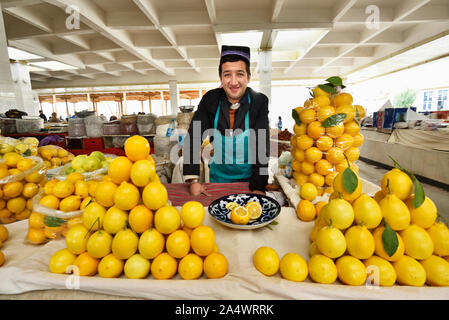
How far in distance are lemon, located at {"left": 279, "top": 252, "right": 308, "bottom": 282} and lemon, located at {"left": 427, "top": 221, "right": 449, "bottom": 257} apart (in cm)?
44

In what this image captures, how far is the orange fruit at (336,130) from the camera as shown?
4.18ft

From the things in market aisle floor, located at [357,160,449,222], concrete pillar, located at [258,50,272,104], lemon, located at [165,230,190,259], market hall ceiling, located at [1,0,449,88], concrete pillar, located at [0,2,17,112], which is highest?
market hall ceiling, located at [1,0,449,88]

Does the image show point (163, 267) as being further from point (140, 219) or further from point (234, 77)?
point (234, 77)

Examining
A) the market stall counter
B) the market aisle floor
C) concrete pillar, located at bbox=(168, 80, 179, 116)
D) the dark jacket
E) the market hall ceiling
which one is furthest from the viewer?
concrete pillar, located at bbox=(168, 80, 179, 116)

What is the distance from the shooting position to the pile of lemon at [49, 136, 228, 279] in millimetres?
758

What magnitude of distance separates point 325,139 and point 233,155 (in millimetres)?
950

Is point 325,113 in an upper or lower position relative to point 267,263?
upper

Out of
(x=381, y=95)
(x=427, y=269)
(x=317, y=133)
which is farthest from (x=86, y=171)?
(x=381, y=95)

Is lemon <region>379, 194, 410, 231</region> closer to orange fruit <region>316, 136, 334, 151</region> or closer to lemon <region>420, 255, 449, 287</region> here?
lemon <region>420, 255, 449, 287</region>

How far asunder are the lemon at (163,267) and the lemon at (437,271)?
83 cm

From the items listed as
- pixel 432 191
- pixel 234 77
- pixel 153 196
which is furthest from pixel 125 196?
pixel 432 191

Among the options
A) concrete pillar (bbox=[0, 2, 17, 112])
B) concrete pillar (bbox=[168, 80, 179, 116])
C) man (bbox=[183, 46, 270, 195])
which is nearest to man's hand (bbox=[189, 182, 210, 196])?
man (bbox=[183, 46, 270, 195])

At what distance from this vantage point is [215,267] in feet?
2.49

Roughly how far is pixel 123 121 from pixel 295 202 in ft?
14.8
